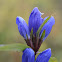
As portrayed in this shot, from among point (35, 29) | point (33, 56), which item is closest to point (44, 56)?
point (33, 56)

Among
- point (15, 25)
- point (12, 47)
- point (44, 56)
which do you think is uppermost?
point (12, 47)

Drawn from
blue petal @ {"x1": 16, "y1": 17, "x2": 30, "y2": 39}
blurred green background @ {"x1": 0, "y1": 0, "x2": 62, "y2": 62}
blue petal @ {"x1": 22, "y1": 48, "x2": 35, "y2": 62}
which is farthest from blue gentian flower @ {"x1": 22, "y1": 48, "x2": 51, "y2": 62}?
blurred green background @ {"x1": 0, "y1": 0, "x2": 62, "y2": 62}

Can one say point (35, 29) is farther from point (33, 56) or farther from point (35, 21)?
point (33, 56)

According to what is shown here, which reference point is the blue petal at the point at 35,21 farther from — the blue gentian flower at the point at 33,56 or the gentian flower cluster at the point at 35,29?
the blue gentian flower at the point at 33,56

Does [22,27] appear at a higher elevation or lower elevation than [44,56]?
higher

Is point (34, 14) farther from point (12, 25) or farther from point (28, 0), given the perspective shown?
point (28, 0)

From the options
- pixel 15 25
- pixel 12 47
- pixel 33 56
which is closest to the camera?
pixel 12 47

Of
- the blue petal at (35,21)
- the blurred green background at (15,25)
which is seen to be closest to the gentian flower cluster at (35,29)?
the blue petal at (35,21)

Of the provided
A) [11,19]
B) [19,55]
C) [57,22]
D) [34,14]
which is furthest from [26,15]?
[34,14]
